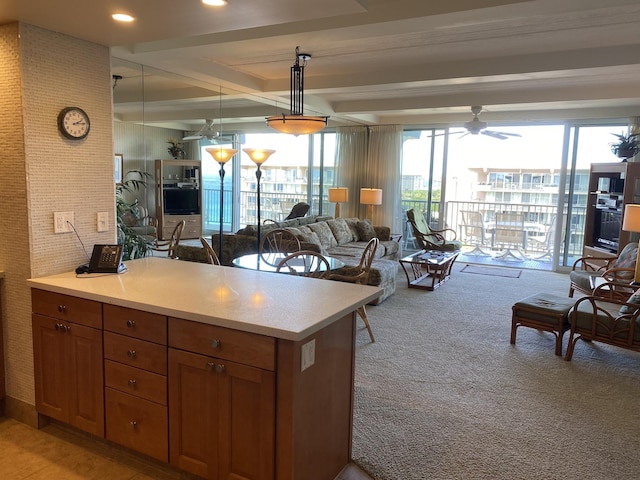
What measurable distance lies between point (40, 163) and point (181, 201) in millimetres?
2770

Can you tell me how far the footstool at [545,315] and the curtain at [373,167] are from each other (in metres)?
4.51

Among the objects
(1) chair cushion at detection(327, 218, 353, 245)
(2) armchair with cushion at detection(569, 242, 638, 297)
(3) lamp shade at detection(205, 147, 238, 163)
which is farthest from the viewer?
(1) chair cushion at detection(327, 218, 353, 245)

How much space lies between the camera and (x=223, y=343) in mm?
2004

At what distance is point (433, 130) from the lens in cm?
842

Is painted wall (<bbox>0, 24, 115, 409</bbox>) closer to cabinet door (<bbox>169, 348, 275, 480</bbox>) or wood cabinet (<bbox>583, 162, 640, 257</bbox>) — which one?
cabinet door (<bbox>169, 348, 275, 480</bbox>)

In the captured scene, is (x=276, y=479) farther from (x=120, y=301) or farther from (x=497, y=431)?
(x=497, y=431)

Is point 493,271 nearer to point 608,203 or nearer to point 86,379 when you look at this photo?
point 608,203

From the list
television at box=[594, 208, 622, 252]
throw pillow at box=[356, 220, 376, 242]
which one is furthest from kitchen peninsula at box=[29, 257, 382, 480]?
television at box=[594, 208, 622, 252]

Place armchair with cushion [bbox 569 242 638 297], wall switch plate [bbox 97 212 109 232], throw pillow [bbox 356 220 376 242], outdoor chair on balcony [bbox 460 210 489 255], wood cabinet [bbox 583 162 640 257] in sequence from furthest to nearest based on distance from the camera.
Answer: outdoor chair on balcony [bbox 460 210 489 255] < throw pillow [bbox 356 220 376 242] < wood cabinet [bbox 583 162 640 257] < armchair with cushion [bbox 569 242 638 297] < wall switch plate [bbox 97 212 109 232]

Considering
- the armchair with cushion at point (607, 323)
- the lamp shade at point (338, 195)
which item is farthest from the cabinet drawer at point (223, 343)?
the lamp shade at point (338, 195)

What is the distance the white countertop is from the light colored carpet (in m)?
0.92

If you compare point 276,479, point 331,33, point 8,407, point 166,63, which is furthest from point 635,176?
point 8,407

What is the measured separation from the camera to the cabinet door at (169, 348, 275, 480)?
195 centimetres

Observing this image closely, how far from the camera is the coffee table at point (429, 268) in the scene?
6.38 m
